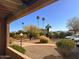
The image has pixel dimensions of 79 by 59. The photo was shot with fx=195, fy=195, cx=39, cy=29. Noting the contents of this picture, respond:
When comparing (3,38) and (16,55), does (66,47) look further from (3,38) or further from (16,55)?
(16,55)

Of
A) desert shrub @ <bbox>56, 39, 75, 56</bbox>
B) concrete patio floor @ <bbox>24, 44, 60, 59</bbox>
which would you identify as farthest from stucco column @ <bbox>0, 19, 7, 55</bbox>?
desert shrub @ <bbox>56, 39, 75, 56</bbox>

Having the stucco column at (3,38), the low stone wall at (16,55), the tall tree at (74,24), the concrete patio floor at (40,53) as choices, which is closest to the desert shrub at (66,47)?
the concrete patio floor at (40,53)

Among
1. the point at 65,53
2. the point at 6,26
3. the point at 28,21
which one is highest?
the point at 28,21

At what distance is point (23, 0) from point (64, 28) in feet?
153

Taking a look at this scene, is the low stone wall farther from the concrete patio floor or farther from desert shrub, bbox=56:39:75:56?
desert shrub, bbox=56:39:75:56

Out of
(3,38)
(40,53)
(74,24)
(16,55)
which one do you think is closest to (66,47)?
(40,53)

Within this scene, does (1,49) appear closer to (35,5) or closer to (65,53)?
(35,5)

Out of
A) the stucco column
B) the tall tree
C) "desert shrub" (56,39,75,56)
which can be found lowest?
"desert shrub" (56,39,75,56)

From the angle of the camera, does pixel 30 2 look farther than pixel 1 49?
No

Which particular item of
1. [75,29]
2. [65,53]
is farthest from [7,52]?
[75,29]

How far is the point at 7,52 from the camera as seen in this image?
9.98 metres

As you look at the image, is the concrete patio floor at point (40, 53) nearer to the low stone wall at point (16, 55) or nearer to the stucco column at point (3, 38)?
the stucco column at point (3, 38)

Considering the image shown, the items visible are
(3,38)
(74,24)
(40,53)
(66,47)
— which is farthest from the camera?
(74,24)

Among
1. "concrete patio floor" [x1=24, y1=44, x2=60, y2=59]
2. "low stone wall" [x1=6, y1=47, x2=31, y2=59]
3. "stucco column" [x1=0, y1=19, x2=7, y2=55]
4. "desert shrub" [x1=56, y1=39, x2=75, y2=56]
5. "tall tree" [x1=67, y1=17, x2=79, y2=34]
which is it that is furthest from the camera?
"tall tree" [x1=67, y1=17, x2=79, y2=34]
